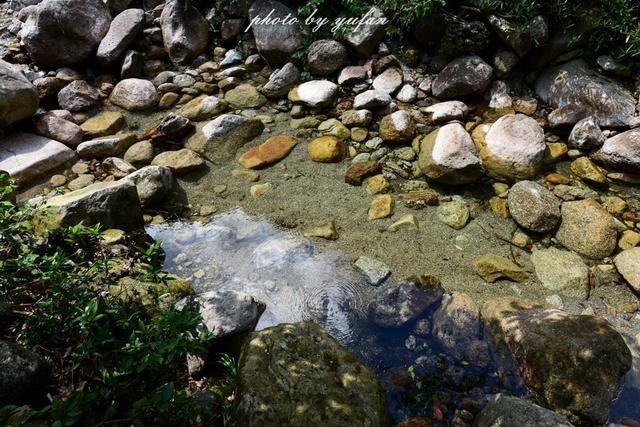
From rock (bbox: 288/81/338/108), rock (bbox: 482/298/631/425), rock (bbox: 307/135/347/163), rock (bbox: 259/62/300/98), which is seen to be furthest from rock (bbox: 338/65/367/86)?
rock (bbox: 482/298/631/425)

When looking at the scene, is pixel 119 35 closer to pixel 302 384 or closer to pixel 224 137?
pixel 224 137

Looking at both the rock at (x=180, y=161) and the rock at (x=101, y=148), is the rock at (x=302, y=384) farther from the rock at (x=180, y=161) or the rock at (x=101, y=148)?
the rock at (x=101, y=148)

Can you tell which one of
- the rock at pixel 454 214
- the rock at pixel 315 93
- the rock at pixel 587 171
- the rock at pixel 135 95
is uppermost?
the rock at pixel 135 95

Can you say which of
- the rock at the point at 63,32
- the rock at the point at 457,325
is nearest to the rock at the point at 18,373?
the rock at the point at 457,325

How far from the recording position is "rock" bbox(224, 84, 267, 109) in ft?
20.2

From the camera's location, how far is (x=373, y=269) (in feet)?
12.4

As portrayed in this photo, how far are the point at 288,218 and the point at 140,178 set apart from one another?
1.79 m

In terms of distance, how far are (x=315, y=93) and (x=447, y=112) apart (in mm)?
1961

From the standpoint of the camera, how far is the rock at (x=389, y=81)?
19.1 ft

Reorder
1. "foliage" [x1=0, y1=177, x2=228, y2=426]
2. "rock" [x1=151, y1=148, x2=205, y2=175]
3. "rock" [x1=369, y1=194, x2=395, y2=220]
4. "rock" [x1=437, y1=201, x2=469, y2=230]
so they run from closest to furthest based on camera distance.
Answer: "foliage" [x1=0, y1=177, x2=228, y2=426], "rock" [x1=437, y1=201, x2=469, y2=230], "rock" [x1=369, y1=194, x2=395, y2=220], "rock" [x1=151, y1=148, x2=205, y2=175]

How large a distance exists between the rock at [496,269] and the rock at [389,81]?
3.12 metres

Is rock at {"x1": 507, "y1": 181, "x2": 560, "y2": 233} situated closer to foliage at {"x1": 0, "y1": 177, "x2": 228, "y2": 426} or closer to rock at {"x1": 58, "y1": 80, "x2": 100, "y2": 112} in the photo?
foliage at {"x1": 0, "y1": 177, "x2": 228, "y2": 426}

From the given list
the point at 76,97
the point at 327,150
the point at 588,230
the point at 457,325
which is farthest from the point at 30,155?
the point at 588,230

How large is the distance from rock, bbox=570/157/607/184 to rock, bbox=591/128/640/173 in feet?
0.43
